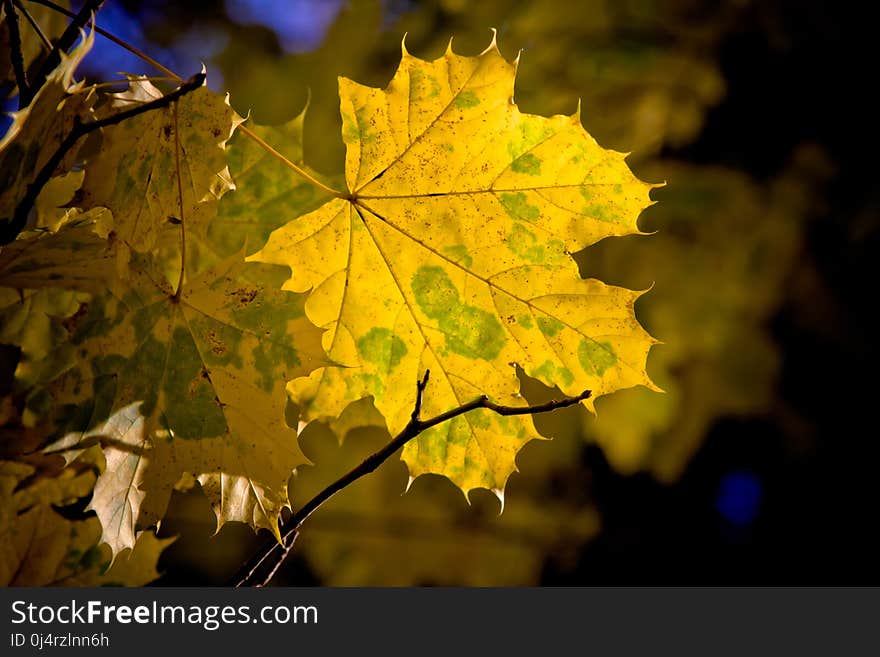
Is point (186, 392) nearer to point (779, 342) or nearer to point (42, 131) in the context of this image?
point (42, 131)

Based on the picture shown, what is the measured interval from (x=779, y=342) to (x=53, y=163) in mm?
2414

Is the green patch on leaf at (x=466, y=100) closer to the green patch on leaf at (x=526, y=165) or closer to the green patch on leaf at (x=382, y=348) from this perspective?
the green patch on leaf at (x=526, y=165)

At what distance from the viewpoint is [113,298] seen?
2.55 feet

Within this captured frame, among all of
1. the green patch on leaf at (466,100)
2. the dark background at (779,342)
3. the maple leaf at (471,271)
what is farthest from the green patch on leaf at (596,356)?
the dark background at (779,342)

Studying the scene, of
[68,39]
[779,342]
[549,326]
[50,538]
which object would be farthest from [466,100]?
[779,342]

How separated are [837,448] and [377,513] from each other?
1.68 metres

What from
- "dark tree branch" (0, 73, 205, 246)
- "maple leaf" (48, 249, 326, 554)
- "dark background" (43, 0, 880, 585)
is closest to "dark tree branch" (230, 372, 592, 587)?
"maple leaf" (48, 249, 326, 554)

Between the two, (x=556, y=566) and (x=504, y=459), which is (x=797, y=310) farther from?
(x=504, y=459)

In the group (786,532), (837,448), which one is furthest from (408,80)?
(786,532)

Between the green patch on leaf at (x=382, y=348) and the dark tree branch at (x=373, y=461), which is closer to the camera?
the dark tree branch at (x=373, y=461)

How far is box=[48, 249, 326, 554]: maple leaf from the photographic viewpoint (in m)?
0.75

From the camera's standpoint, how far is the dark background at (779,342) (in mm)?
2332

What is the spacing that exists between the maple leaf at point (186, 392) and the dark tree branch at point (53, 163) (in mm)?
151

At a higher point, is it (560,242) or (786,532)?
(786,532)
